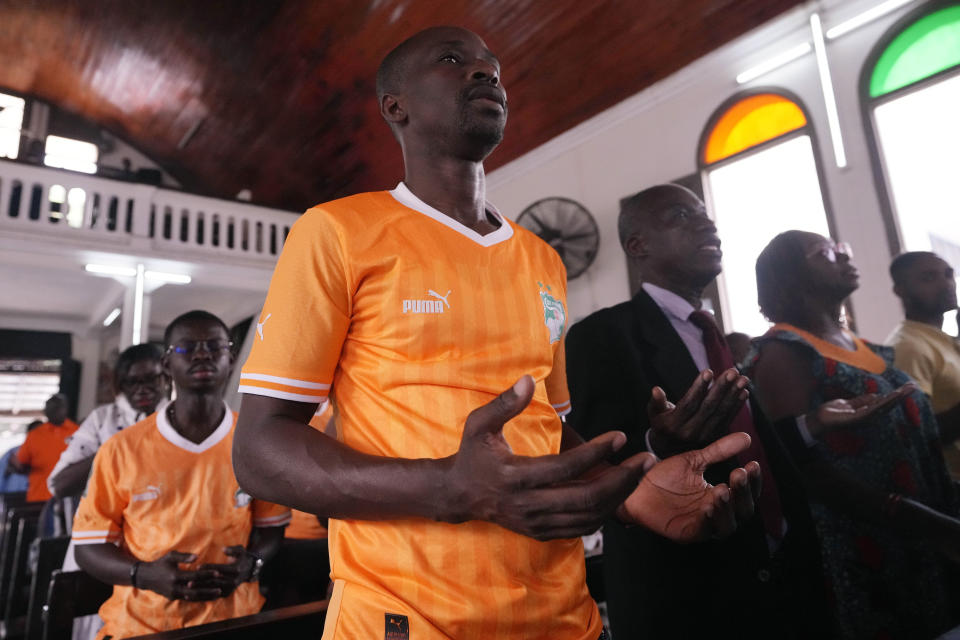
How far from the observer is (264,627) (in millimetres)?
1251

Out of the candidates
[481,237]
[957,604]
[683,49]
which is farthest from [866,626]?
[683,49]

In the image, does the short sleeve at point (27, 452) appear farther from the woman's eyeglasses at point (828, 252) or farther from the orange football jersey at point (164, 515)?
the woman's eyeglasses at point (828, 252)

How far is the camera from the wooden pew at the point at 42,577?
1897 mm

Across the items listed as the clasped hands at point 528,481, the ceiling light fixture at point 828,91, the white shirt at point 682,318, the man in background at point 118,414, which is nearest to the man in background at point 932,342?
the white shirt at point 682,318

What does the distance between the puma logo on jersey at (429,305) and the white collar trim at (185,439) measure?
133cm

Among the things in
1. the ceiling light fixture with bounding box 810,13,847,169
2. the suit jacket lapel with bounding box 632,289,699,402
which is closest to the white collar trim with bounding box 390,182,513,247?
the suit jacket lapel with bounding box 632,289,699,402

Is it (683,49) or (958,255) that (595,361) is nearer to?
(958,255)

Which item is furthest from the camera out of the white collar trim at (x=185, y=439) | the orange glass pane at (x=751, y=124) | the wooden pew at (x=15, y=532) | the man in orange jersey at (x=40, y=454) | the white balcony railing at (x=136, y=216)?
the white balcony railing at (x=136, y=216)

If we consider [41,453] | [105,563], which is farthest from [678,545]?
[41,453]

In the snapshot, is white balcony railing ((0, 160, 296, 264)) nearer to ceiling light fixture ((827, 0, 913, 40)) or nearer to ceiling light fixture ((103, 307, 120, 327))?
ceiling light fixture ((103, 307, 120, 327))

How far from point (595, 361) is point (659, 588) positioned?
49 centimetres

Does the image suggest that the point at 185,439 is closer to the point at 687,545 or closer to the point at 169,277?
the point at 687,545

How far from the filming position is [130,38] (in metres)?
6.77

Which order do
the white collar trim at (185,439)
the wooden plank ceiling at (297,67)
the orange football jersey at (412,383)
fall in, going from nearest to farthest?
1. the orange football jersey at (412,383)
2. the white collar trim at (185,439)
3. the wooden plank ceiling at (297,67)
